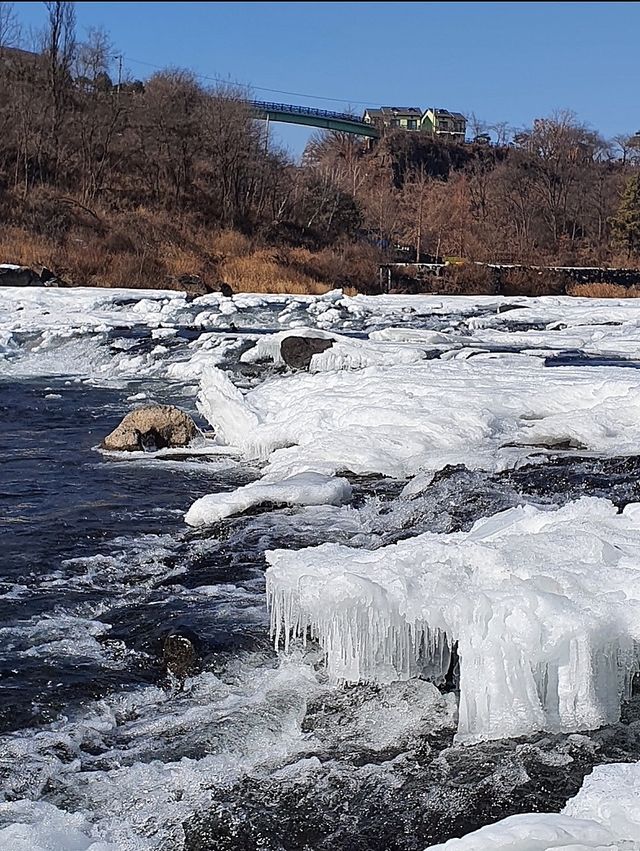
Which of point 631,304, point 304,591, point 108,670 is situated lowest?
point 108,670

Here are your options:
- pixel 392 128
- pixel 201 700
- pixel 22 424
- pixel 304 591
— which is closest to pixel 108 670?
pixel 201 700

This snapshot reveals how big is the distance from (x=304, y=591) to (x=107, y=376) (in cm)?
1212

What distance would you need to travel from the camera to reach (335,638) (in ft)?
A: 14.1

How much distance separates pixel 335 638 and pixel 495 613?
0.82 meters

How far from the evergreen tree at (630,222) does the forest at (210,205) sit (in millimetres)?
94

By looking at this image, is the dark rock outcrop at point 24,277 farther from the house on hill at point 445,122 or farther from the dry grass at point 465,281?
the house on hill at point 445,122

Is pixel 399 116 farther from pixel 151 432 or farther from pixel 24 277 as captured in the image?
pixel 151 432

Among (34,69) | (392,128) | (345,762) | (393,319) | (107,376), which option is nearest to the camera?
(345,762)

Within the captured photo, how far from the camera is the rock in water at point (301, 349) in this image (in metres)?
14.3

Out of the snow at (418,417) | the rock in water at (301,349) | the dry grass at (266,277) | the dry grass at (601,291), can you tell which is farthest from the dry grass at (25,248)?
the snow at (418,417)

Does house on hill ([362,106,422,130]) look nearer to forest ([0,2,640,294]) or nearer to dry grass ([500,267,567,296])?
forest ([0,2,640,294])

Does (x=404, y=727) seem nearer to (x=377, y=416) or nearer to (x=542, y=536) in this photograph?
(x=542, y=536)

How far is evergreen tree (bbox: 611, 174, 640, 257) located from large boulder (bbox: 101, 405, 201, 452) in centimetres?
4206

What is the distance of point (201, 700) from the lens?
14.4 feet
